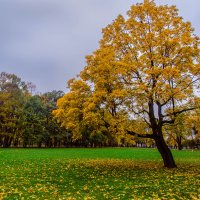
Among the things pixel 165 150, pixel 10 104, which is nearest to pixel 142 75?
pixel 165 150

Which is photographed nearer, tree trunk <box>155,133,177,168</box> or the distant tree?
tree trunk <box>155,133,177,168</box>

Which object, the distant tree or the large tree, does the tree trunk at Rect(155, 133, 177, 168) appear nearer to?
the large tree

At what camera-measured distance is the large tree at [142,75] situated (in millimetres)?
20156

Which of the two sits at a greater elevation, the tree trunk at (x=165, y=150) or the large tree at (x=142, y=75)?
the large tree at (x=142, y=75)

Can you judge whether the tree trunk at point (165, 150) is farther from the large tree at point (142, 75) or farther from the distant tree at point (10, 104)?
the distant tree at point (10, 104)

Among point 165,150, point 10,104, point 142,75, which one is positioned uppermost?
point 10,104

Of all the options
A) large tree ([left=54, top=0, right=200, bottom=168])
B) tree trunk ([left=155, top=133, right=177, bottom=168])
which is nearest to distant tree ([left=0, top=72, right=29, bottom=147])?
large tree ([left=54, top=0, right=200, bottom=168])

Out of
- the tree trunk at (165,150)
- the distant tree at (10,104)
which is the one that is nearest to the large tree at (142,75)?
the tree trunk at (165,150)

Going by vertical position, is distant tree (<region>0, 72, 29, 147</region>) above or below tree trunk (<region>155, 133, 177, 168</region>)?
above

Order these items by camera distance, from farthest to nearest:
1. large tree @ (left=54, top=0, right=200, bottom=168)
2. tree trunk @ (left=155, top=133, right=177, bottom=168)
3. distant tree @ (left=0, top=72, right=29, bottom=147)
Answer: distant tree @ (left=0, top=72, right=29, bottom=147)
tree trunk @ (left=155, top=133, right=177, bottom=168)
large tree @ (left=54, top=0, right=200, bottom=168)

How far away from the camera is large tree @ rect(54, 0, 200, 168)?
20.2 meters

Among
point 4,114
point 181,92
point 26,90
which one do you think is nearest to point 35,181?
point 181,92

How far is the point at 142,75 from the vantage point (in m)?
21.5

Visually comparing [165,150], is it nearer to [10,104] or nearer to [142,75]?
[142,75]
